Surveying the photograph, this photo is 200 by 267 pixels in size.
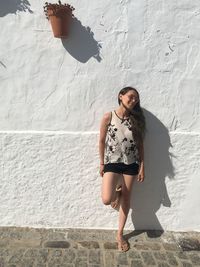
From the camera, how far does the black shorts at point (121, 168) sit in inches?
183

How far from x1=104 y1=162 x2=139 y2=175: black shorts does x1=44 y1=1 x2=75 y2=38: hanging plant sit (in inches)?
67.8

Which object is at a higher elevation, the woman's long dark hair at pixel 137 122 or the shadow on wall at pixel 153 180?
the woman's long dark hair at pixel 137 122

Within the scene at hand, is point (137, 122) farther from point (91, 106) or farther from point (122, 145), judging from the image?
point (91, 106)

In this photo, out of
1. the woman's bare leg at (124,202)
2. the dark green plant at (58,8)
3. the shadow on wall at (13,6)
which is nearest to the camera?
the dark green plant at (58,8)

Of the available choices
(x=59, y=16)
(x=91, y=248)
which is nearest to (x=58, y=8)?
(x=59, y=16)

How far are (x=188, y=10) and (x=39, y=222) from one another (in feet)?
11.3

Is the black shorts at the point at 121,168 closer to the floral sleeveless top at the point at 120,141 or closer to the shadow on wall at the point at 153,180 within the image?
the floral sleeveless top at the point at 120,141

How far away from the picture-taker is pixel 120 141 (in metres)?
4.61

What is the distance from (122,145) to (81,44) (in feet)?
4.55

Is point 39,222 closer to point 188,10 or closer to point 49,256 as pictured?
point 49,256

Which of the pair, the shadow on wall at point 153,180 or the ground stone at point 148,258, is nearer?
the ground stone at point 148,258

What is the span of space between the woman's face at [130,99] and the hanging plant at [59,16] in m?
1.07

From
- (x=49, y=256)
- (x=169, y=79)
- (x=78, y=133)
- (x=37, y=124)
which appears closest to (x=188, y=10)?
(x=169, y=79)

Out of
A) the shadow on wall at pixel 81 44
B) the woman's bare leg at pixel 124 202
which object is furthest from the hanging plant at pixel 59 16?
the woman's bare leg at pixel 124 202
